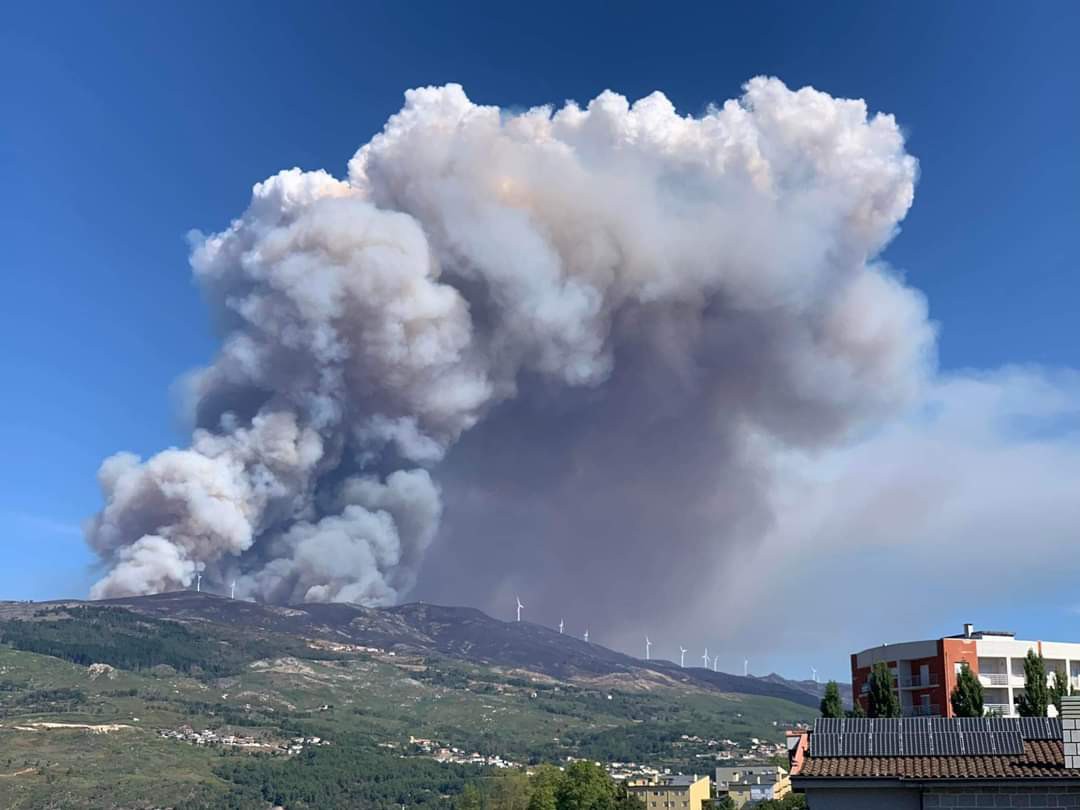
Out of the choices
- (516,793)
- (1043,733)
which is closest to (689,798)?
(516,793)

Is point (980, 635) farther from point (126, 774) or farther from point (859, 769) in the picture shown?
point (126, 774)

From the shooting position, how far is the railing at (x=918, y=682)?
82.3 meters

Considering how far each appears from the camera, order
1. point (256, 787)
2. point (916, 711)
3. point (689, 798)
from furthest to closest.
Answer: point (256, 787), point (689, 798), point (916, 711)

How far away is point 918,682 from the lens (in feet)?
275

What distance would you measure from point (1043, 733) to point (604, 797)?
96871 millimetres

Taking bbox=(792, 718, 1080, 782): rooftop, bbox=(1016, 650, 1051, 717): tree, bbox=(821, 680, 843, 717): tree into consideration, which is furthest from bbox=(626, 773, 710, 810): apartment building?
bbox=(792, 718, 1080, 782): rooftop

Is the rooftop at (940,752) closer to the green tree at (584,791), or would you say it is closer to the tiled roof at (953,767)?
the tiled roof at (953,767)

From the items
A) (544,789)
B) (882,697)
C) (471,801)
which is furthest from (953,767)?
(471,801)

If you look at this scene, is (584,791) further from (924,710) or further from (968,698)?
(968,698)

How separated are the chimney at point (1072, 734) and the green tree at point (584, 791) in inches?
3721

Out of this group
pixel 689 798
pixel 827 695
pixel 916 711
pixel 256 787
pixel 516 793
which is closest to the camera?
pixel 827 695

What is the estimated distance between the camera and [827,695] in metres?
71.9

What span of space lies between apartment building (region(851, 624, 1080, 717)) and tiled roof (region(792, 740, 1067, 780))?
61.7m

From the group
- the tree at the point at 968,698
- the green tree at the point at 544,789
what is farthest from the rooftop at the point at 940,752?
the green tree at the point at 544,789
